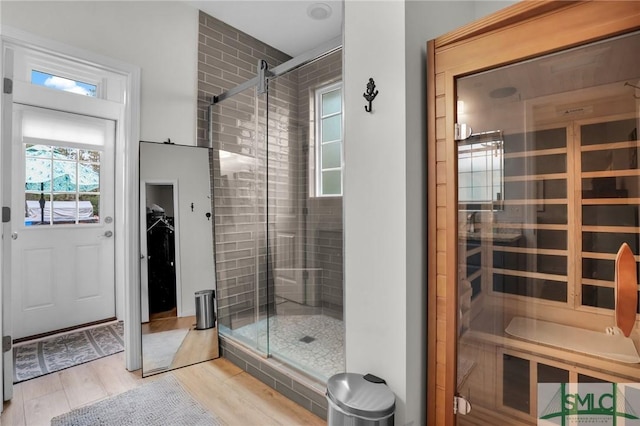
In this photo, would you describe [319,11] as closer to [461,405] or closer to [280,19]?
[280,19]

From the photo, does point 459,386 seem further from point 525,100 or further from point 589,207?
point 525,100

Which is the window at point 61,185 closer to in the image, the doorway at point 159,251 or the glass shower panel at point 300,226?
the doorway at point 159,251

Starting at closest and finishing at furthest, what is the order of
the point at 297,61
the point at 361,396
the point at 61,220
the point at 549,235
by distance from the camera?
1. the point at 549,235
2. the point at 361,396
3. the point at 297,61
4. the point at 61,220

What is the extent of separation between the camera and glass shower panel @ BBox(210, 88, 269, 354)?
8.54ft

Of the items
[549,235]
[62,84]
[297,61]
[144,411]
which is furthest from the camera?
[62,84]

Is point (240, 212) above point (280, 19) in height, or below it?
below

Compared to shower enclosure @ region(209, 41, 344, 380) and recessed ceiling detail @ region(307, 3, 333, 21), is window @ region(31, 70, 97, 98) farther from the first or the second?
recessed ceiling detail @ region(307, 3, 333, 21)

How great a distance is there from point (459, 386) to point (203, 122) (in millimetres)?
2738

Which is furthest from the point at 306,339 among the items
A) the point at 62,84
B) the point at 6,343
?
the point at 62,84

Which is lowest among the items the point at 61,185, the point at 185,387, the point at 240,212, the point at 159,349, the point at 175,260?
the point at 185,387

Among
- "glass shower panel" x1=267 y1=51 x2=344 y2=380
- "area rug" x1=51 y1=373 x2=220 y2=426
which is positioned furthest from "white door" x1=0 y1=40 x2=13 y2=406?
"glass shower panel" x1=267 y1=51 x2=344 y2=380

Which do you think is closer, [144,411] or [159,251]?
[144,411]

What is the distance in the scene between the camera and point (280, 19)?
294 centimetres

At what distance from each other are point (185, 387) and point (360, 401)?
1.47m
